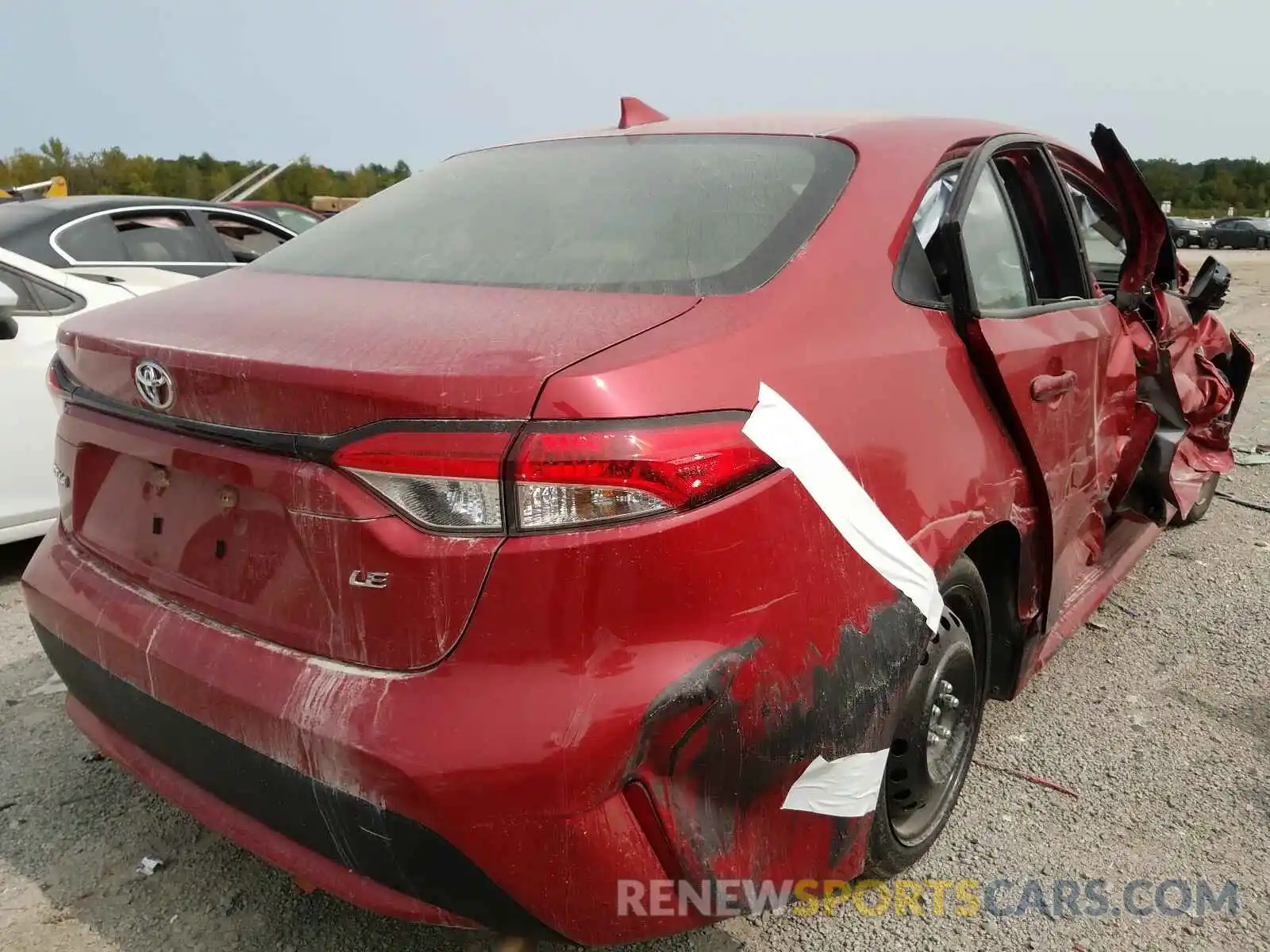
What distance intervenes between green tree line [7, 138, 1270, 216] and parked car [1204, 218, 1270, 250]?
4091 millimetres

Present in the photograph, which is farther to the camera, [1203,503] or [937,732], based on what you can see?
→ [1203,503]

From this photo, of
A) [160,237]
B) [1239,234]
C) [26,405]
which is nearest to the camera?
[26,405]

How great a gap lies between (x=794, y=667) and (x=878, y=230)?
945 millimetres

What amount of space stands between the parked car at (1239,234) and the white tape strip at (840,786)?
4700 cm

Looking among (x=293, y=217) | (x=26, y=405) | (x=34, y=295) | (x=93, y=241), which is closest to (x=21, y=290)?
(x=34, y=295)

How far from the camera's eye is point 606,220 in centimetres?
206

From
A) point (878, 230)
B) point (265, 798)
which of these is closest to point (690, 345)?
point (878, 230)

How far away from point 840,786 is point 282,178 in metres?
53.4

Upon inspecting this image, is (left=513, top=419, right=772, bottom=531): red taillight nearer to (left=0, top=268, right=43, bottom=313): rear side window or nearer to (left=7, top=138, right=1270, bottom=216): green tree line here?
(left=0, top=268, right=43, bottom=313): rear side window

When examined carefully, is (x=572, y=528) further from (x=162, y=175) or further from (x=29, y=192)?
(x=162, y=175)

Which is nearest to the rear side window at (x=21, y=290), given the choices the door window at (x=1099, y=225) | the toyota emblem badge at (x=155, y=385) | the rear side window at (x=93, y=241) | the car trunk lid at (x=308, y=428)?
the rear side window at (x=93, y=241)

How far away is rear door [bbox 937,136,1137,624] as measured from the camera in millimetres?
2230

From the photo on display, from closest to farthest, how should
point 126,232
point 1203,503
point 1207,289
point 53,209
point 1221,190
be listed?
point 1207,289 → point 1203,503 → point 53,209 → point 126,232 → point 1221,190

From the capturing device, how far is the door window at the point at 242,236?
20.9 ft
